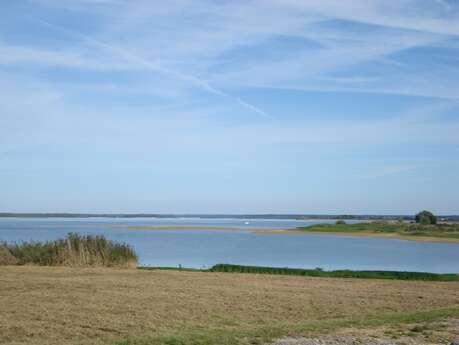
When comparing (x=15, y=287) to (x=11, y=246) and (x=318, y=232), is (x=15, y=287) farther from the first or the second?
(x=318, y=232)

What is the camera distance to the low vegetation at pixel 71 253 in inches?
1135

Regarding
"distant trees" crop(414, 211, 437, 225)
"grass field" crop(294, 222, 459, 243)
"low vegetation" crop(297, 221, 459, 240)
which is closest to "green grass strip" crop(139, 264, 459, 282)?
"grass field" crop(294, 222, 459, 243)

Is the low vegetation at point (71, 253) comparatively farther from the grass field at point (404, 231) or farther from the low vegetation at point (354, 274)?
the grass field at point (404, 231)

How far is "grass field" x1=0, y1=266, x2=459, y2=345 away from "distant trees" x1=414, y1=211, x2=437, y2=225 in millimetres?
98197

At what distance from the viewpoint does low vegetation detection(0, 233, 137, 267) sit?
28828mm

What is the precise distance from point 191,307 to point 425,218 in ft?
358

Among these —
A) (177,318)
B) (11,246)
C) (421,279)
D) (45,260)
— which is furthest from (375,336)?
(11,246)

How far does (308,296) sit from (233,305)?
3150mm

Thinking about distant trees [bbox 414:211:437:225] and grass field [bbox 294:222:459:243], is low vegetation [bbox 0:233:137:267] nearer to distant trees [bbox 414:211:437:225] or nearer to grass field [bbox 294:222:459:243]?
grass field [bbox 294:222:459:243]

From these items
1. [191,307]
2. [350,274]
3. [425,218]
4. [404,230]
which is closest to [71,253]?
[350,274]

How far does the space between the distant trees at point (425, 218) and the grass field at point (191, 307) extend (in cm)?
9820

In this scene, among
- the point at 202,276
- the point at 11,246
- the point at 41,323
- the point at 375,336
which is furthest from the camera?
the point at 11,246

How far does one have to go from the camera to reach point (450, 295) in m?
19.9

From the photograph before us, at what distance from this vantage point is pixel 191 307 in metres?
16.1
